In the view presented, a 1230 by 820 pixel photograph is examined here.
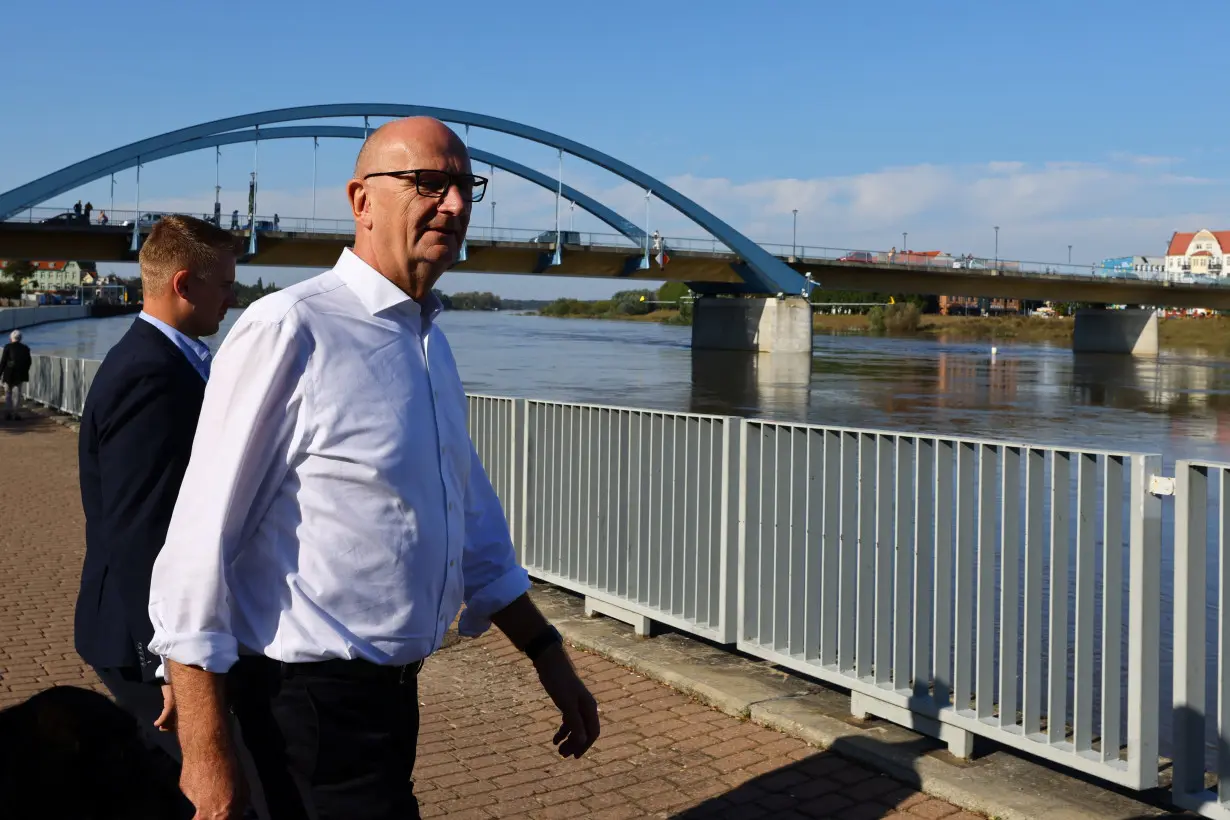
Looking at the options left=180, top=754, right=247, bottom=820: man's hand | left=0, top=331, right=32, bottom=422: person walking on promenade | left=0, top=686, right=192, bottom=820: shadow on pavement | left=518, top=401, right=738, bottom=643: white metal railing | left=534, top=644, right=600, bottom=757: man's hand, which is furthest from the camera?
left=0, top=331, right=32, bottom=422: person walking on promenade

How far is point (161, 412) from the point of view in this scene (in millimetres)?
2684

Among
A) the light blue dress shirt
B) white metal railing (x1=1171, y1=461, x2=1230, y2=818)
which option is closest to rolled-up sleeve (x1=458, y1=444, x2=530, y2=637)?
the light blue dress shirt

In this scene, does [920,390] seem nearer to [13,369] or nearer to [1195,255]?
[13,369]

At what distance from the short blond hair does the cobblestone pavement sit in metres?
1.90

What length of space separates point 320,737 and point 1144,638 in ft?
8.65

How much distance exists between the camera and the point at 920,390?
3875cm

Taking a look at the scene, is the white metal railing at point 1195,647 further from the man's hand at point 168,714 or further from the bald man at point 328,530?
the man's hand at point 168,714

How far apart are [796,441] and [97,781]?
3665mm

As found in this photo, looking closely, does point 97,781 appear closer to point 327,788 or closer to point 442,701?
point 327,788

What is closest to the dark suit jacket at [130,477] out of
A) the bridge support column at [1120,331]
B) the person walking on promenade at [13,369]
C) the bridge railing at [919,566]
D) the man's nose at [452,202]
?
the man's nose at [452,202]

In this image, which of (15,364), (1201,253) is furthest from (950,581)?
(1201,253)

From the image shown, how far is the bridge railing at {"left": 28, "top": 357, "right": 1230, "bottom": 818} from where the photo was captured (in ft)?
12.2

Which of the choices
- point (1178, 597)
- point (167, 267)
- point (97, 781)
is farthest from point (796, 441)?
point (97, 781)

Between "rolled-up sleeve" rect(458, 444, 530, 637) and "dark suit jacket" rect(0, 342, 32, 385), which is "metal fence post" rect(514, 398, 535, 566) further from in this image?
"dark suit jacket" rect(0, 342, 32, 385)
